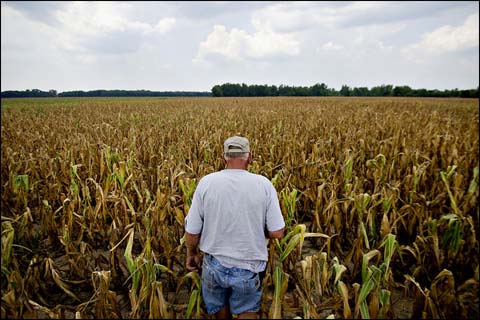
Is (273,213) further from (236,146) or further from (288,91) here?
(288,91)

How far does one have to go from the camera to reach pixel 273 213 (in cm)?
194

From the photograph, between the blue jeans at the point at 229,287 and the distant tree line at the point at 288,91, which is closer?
the blue jeans at the point at 229,287

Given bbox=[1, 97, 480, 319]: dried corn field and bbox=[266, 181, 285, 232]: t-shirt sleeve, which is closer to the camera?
bbox=[266, 181, 285, 232]: t-shirt sleeve

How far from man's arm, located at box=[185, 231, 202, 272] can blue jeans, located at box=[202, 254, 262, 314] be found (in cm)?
12

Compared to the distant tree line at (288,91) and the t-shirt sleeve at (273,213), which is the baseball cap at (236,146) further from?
the distant tree line at (288,91)

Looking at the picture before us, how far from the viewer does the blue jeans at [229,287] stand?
190 centimetres

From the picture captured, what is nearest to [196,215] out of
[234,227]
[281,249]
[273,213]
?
[234,227]

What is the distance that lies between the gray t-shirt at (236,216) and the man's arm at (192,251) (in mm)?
83

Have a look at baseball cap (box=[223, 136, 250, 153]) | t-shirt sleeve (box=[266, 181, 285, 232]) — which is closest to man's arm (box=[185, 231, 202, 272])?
t-shirt sleeve (box=[266, 181, 285, 232])

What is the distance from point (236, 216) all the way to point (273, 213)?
0.87 ft

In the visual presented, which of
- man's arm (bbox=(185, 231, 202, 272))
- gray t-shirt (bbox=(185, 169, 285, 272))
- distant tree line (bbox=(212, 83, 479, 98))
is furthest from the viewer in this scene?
distant tree line (bbox=(212, 83, 479, 98))

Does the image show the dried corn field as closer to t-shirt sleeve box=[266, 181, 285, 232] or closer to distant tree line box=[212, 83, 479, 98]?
t-shirt sleeve box=[266, 181, 285, 232]

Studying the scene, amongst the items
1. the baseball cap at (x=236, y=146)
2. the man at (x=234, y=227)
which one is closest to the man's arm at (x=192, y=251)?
the man at (x=234, y=227)

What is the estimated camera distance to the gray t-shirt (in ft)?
6.07
